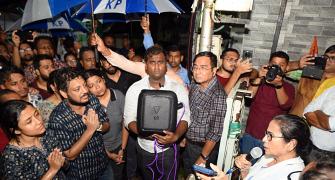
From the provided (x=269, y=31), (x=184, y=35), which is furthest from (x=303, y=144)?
(x=184, y=35)

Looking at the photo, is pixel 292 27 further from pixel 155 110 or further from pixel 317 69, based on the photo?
pixel 155 110

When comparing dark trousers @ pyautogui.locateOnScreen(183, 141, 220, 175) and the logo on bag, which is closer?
the logo on bag

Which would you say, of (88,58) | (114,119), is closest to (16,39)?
(88,58)

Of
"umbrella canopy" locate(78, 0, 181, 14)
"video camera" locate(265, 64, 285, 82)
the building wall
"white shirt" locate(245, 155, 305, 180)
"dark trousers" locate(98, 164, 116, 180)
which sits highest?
"umbrella canopy" locate(78, 0, 181, 14)

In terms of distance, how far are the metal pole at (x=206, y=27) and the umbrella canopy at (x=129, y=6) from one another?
3.07 m

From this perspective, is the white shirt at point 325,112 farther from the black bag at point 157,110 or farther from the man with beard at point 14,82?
the man with beard at point 14,82

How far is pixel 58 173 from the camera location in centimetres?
247

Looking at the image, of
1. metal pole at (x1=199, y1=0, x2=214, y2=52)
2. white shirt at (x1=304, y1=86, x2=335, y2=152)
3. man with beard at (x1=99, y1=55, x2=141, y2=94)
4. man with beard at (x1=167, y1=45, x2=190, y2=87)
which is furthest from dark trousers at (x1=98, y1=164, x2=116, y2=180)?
white shirt at (x1=304, y1=86, x2=335, y2=152)

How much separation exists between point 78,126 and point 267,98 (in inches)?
108

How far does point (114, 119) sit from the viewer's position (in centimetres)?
341

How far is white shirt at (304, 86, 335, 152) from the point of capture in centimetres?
296

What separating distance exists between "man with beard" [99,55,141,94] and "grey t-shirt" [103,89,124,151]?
0.59m

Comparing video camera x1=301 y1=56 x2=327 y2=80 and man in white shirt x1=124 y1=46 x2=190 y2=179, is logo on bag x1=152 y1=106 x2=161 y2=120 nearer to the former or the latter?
man in white shirt x1=124 y1=46 x2=190 y2=179

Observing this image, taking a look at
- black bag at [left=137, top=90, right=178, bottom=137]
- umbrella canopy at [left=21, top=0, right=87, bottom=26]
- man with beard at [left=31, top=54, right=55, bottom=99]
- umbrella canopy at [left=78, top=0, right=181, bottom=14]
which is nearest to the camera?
black bag at [left=137, top=90, right=178, bottom=137]
